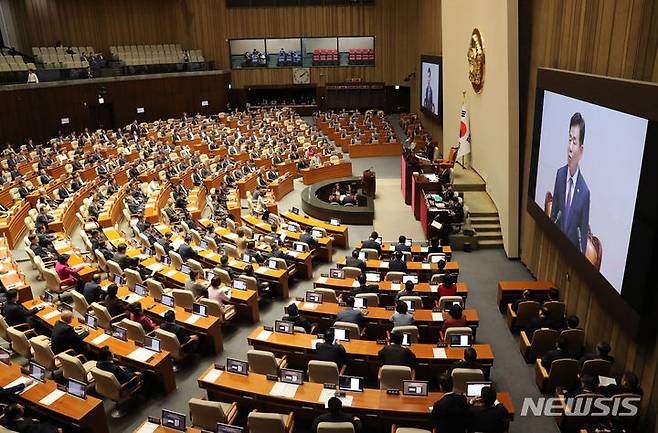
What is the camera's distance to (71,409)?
6.57m

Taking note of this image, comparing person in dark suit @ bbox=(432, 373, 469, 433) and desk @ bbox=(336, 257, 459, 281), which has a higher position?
person in dark suit @ bbox=(432, 373, 469, 433)

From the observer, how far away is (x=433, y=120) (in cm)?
2614

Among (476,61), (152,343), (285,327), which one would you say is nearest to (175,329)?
(152,343)

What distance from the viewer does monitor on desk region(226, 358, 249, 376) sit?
7.22 meters

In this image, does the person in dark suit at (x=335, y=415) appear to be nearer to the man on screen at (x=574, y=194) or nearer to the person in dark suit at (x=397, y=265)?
the man on screen at (x=574, y=194)

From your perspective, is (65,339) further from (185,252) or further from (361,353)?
(361,353)

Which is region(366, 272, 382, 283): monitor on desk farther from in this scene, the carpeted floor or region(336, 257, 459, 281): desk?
the carpeted floor

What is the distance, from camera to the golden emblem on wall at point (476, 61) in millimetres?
14820

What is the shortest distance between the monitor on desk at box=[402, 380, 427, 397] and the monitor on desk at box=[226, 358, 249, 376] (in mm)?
2242

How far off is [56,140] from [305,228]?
1692cm

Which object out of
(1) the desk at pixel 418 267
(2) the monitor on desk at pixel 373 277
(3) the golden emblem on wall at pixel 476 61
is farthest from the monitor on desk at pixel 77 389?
(3) the golden emblem on wall at pixel 476 61

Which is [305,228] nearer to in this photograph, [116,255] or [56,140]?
[116,255]

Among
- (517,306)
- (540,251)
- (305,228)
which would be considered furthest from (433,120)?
(517,306)

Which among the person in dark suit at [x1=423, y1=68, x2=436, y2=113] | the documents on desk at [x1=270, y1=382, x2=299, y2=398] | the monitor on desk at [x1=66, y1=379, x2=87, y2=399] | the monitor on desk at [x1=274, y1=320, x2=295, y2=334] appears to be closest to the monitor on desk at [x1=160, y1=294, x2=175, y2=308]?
the monitor on desk at [x1=274, y1=320, x2=295, y2=334]
